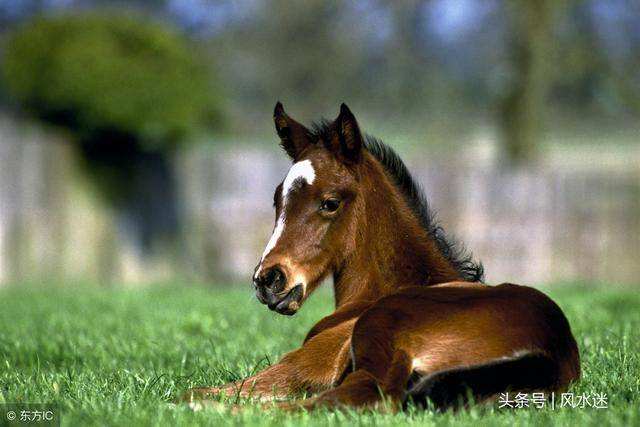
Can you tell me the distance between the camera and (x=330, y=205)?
425cm

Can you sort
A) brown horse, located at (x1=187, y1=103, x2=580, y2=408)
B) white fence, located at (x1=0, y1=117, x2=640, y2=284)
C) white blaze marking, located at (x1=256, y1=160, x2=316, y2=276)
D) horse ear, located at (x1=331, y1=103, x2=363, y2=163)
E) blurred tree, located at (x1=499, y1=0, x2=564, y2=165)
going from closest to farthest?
brown horse, located at (x1=187, y1=103, x2=580, y2=408) < white blaze marking, located at (x1=256, y1=160, x2=316, y2=276) < horse ear, located at (x1=331, y1=103, x2=363, y2=163) < white fence, located at (x1=0, y1=117, x2=640, y2=284) < blurred tree, located at (x1=499, y1=0, x2=564, y2=165)

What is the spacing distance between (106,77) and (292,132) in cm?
794

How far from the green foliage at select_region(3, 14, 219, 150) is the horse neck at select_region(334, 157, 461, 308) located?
26.8 ft

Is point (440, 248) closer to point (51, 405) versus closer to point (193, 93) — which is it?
point (51, 405)

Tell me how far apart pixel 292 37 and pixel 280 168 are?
6.50m

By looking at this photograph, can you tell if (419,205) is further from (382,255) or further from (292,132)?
(292,132)

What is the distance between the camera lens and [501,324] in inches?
144

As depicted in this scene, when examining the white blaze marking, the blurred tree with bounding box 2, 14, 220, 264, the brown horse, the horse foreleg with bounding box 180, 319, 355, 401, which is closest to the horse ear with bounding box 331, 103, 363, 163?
the brown horse

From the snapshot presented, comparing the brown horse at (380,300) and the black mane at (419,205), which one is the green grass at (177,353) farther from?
the black mane at (419,205)

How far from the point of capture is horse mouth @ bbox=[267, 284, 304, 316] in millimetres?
4008

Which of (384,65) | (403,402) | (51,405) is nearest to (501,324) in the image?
(403,402)

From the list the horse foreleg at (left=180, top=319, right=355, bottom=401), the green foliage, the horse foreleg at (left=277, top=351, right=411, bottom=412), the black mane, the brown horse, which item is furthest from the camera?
the green foliage

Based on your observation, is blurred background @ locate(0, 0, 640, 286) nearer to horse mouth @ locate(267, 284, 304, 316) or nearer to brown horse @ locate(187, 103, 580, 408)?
brown horse @ locate(187, 103, 580, 408)

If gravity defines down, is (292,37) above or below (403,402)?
above
